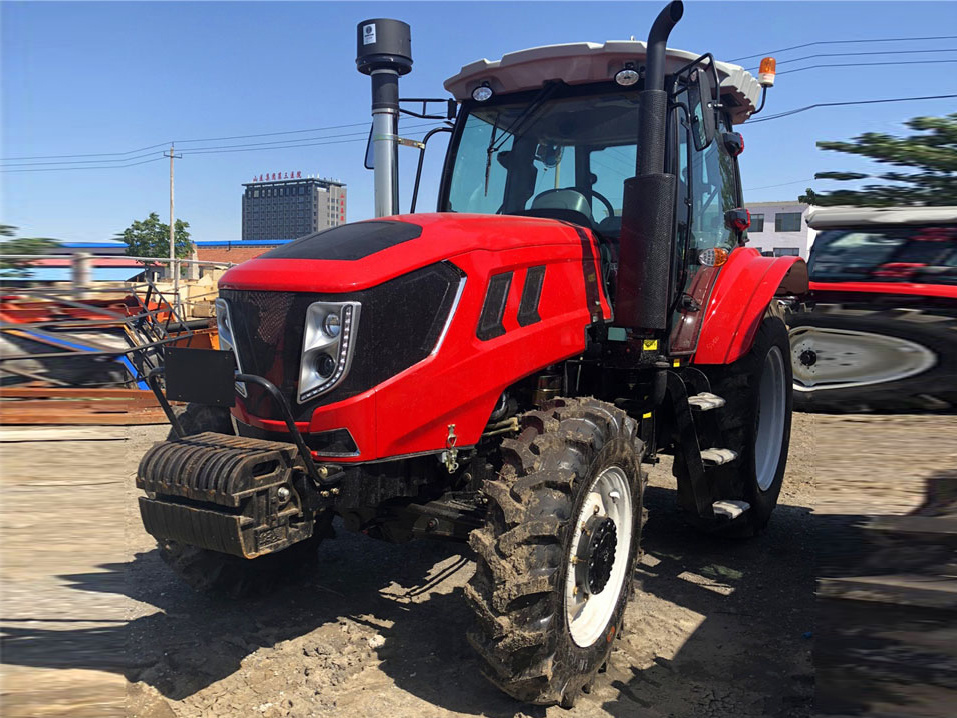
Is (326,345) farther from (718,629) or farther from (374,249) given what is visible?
(718,629)

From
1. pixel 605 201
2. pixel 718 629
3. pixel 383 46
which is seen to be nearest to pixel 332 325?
pixel 605 201

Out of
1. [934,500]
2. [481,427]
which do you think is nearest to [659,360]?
[481,427]

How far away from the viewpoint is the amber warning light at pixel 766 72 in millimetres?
4715

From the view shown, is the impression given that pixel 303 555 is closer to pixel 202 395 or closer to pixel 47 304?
pixel 202 395

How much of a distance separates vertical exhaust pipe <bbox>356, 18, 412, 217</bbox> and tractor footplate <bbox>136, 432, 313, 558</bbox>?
243cm

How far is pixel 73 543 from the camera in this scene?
1596 millimetres

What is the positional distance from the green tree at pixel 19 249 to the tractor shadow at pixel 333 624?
135 centimetres

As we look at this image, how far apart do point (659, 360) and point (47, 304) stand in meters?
3.00

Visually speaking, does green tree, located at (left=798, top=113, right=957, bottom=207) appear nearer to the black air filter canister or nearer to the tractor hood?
the tractor hood

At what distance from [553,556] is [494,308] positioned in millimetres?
1023

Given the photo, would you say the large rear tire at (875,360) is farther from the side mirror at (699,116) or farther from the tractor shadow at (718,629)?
the side mirror at (699,116)

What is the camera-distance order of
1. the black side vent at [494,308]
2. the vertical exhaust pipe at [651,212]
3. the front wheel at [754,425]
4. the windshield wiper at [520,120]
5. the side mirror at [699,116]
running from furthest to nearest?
1. the front wheel at [754,425]
2. the windshield wiper at [520,120]
3. the side mirror at [699,116]
4. the vertical exhaust pipe at [651,212]
5. the black side vent at [494,308]

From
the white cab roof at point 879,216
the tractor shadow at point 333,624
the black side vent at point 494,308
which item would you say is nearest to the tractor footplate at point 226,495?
the tractor shadow at point 333,624

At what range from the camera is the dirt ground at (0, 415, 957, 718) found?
1.53 metres
